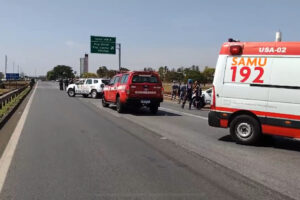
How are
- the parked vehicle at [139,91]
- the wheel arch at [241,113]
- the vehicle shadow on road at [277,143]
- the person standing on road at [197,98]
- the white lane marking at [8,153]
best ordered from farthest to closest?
the person standing on road at [197,98]
the parked vehicle at [139,91]
the wheel arch at [241,113]
the vehicle shadow on road at [277,143]
the white lane marking at [8,153]

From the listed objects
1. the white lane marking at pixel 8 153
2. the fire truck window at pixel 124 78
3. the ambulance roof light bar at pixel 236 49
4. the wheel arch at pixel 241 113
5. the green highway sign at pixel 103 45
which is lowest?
the white lane marking at pixel 8 153

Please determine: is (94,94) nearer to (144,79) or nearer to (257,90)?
(144,79)

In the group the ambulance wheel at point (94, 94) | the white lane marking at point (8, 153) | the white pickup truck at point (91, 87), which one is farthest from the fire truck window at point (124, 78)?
the ambulance wheel at point (94, 94)

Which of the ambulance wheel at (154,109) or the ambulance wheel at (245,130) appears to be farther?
the ambulance wheel at (154,109)

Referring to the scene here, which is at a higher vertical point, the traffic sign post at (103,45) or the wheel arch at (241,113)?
the traffic sign post at (103,45)

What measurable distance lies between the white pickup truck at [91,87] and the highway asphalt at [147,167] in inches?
895

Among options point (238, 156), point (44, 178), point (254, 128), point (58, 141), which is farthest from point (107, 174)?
point (254, 128)

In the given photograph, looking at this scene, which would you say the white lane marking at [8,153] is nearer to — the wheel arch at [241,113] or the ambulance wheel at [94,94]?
the wheel arch at [241,113]

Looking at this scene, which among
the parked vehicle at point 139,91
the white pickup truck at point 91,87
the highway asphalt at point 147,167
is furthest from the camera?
the white pickup truck at point 91,87

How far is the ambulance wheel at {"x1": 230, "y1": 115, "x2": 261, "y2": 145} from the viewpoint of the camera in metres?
9.72

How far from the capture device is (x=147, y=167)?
7176 millimetres

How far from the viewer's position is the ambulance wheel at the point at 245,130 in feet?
31.9

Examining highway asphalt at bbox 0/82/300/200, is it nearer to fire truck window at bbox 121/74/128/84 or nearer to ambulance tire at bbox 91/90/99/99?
fire truck window at bbox 121/74/128/84

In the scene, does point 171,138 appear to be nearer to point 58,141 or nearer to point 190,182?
point 58,141
